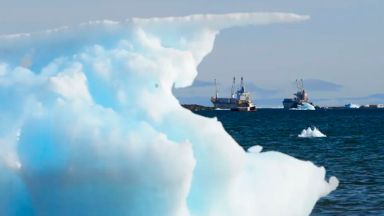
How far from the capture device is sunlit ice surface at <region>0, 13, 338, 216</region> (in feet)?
36.2

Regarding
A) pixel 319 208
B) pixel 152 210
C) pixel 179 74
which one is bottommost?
pixel 152 210

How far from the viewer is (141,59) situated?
37.9 feet

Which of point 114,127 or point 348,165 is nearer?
point 114,127

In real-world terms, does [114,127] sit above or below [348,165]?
below

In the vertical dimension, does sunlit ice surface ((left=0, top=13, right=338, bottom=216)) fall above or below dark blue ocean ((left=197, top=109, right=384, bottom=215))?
below

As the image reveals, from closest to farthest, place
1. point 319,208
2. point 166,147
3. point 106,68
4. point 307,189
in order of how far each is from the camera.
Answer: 1. point 166,147
2. point 106,68
3. point 307,189
4. point 319,208

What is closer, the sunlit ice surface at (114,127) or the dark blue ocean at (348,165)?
the sunlit ice surface at (114,127)

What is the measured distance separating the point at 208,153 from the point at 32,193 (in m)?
2.35

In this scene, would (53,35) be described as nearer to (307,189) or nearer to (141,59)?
(141,59)

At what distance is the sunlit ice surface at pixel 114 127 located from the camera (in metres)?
11.0

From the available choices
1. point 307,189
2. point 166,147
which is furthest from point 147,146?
point 307,189

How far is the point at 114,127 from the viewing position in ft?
36.6

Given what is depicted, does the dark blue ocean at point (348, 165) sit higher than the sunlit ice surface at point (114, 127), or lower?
higher

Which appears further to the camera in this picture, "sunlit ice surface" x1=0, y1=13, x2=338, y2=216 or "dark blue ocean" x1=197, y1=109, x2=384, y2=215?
"dark blue ocean" x1=197, y1=109, x2=384, y2=215
